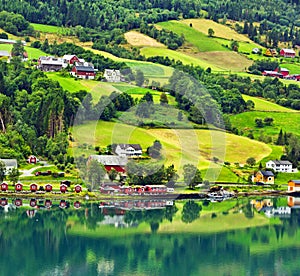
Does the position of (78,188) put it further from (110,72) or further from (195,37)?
(195,37)

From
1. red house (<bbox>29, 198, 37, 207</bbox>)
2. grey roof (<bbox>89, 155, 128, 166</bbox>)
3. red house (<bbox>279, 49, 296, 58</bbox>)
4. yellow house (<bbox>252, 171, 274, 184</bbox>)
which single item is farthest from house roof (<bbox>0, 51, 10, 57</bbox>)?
red house (<bbox>279, 49, 296, 58</bbox>)

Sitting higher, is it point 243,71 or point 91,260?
point 243,71

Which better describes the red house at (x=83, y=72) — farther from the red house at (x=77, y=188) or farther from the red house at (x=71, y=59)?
the red house at (x=77, y=188)

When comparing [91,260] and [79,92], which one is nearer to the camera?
[91,260]

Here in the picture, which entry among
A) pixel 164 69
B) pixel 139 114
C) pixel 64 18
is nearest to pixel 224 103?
pixel 164 69

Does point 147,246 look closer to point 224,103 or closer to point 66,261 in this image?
point 66,261

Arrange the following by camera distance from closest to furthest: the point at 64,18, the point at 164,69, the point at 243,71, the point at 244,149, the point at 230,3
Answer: the point at 244,149 → the point at 164,69 → the point at 243,71 → the point at 64,18 → the point at 230,3

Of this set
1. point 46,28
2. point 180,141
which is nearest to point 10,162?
point 180,141
